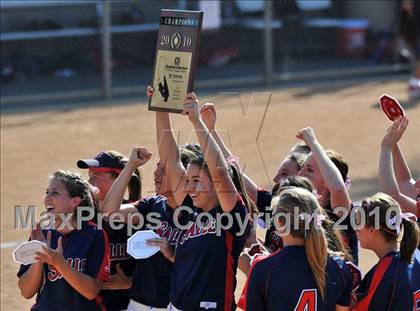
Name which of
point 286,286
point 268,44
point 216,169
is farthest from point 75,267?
point 268,44

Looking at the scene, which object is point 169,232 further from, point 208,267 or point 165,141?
point 165,141

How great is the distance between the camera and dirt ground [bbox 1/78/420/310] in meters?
11.1

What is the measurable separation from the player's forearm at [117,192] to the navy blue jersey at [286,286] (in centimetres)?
131

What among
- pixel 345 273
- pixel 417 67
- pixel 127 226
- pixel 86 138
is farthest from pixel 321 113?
pixel 345 273

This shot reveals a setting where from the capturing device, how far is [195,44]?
5.26 metres

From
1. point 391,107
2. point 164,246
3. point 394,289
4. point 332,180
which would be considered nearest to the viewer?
point 394,289

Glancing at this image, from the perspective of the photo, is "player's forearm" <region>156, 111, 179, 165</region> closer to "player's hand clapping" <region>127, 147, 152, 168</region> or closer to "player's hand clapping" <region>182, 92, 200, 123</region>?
"player's hand clapping" <region>127, 147, 152, 168</region>

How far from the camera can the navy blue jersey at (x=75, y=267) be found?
202 inches

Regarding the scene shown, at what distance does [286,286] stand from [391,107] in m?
1.71

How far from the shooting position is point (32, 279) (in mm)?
5102

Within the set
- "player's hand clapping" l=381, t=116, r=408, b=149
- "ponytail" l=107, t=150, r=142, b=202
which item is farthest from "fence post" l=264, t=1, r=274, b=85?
"player's hand clapping" l=381, t=116, r=408, b=149

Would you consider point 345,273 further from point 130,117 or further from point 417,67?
point 417,67

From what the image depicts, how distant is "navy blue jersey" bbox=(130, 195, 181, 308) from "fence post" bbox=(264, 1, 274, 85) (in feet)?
38.9

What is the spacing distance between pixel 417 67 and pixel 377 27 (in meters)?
3.86
